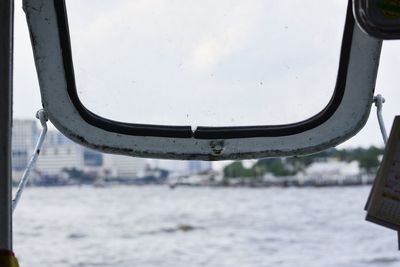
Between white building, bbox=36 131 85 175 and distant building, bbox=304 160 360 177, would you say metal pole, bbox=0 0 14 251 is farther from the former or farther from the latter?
distant building, bbox=304 160 360 177

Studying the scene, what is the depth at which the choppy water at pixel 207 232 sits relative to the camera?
2044cm

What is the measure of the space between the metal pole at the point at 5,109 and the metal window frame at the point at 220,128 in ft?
0.79

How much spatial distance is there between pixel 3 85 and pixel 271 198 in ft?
155

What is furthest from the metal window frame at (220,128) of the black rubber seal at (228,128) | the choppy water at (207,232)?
the choppy water at (207,232)

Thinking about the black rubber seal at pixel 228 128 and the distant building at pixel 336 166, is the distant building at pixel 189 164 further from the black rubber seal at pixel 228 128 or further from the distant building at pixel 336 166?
the distant building at pixel 336 166

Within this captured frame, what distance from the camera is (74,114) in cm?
215

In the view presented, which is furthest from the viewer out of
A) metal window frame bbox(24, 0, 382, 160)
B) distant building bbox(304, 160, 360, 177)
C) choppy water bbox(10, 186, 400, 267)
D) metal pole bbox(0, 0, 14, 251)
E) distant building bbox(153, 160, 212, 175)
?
choppy water bbox(10, 186, 400, 267)

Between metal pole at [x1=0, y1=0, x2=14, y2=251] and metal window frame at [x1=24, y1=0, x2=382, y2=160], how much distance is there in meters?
0.24

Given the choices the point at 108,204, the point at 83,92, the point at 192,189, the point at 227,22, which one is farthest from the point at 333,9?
the point at 192,189

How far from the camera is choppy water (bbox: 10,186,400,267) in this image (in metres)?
20.4

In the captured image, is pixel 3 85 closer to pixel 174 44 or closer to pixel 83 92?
pixel 83 92

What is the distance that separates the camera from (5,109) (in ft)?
5.95

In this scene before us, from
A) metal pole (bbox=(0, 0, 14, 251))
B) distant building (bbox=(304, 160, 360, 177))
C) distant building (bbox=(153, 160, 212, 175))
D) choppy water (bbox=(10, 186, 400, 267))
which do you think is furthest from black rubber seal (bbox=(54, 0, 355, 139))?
choppy water (bbox=(10, 186, 400, 267))

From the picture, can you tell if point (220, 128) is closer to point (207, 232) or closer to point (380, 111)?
point (380, 111)
